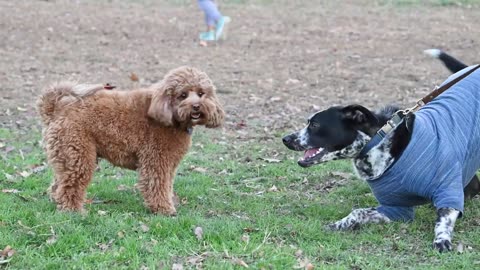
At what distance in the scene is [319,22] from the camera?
16.7 metres

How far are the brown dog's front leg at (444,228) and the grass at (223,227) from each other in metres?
0.09

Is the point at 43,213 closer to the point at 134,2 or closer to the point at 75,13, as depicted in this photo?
the point at 75,13

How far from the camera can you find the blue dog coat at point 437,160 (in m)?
5.32

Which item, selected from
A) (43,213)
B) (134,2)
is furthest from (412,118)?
(134,2)

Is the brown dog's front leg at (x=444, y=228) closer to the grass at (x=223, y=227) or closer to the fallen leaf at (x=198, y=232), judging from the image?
the grass at (x=223, y=227)

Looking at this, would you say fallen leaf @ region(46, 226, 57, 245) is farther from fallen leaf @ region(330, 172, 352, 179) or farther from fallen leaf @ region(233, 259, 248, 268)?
fallen leaf @ region(330, 172, 352, 179)

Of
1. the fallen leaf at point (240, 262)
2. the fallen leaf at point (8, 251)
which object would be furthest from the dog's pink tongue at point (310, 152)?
the fallen leaf at point (8, 251)

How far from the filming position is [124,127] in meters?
5.70

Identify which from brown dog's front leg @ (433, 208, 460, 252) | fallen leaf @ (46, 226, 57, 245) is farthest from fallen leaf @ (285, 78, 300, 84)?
fallen leaf @ (46, 226, 57, 245)

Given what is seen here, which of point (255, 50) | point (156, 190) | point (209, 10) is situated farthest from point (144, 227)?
point (209, 10)

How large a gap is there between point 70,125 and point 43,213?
74 cm

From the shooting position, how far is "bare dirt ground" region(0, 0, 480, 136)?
10.5 m

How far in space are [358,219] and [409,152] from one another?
685 millimetres

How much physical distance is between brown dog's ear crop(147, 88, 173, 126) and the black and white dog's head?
113 cm
